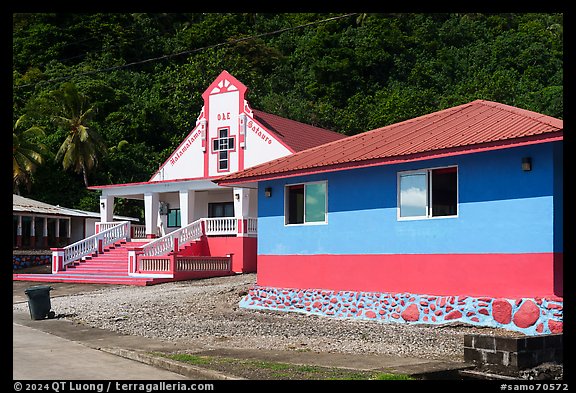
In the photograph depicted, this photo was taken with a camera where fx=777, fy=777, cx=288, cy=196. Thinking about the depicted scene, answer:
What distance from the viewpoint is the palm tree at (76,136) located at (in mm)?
52312

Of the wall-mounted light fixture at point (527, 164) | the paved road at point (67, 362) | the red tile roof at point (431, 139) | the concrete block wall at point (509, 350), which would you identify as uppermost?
the red tile roof at point (431, 139)

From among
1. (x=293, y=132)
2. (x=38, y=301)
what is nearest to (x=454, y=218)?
(x=38, y=301)

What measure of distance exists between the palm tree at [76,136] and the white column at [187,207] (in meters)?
19.6

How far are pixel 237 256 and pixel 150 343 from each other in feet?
54.3

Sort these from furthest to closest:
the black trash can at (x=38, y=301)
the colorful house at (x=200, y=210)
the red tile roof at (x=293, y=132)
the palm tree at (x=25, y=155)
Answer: the palm tree at (x=25, y=155) < the red tile roof at (x=293, y=132) < the colorful house at (x=200, y=210) < the black trash can at (x=38, y=301)

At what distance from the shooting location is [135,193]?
37.1 meters

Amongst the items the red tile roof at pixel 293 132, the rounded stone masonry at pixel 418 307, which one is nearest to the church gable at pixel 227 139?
the red tile roof at pixel 293 132

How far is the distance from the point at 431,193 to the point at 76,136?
3952cm

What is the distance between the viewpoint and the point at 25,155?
49.7 metres

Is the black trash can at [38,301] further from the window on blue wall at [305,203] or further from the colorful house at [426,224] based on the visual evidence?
the window on blue wall at [305,203]

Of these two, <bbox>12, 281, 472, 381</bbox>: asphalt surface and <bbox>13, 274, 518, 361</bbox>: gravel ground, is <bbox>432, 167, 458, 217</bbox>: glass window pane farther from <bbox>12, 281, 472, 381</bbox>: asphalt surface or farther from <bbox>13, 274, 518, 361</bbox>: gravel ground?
<bbox>12, 281, 472, 381</bbox>: asphalt surface

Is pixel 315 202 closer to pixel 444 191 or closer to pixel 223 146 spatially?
pixel 444 191
